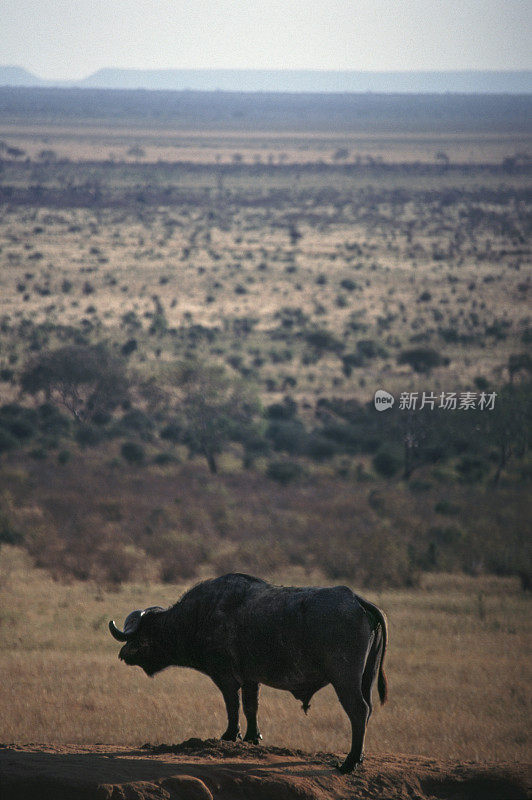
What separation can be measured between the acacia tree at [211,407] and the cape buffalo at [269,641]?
89.8ft

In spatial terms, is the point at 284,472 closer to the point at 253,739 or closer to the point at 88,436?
the point at 88,436

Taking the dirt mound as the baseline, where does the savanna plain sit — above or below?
below

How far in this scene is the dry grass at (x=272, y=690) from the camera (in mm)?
13586

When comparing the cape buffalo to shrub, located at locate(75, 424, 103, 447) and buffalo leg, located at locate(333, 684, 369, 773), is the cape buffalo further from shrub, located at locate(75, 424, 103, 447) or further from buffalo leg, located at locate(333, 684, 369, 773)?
shrub, located at locate(75, 424, 103, 447)

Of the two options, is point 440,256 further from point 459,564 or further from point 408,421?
point 459,564

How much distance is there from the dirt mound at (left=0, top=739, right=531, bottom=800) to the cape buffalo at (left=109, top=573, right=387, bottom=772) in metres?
0.48

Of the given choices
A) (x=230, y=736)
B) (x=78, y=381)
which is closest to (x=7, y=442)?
(x=78, y=381)

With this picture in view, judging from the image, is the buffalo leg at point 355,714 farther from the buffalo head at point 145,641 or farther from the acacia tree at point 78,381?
the acacia tree at point 78,381

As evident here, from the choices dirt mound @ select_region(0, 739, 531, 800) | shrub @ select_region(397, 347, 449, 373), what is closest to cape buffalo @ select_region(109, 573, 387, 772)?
dirt mound @ select_region(0, 739, 531, 800)

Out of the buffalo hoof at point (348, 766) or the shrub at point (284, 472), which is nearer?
the buffalo hoof at point (348, 766)

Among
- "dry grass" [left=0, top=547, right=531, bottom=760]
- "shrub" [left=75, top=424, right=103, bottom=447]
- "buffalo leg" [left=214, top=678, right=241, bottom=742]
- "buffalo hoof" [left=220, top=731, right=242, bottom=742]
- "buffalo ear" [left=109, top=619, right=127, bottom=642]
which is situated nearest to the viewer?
"buffalo ear" [left=109, top=619, right=127, bottom=642]

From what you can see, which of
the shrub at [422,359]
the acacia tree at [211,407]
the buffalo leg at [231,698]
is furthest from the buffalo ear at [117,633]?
the shrub at [422,359]

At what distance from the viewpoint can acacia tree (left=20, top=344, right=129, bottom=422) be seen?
143 feet

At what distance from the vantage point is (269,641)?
9.35 metres
